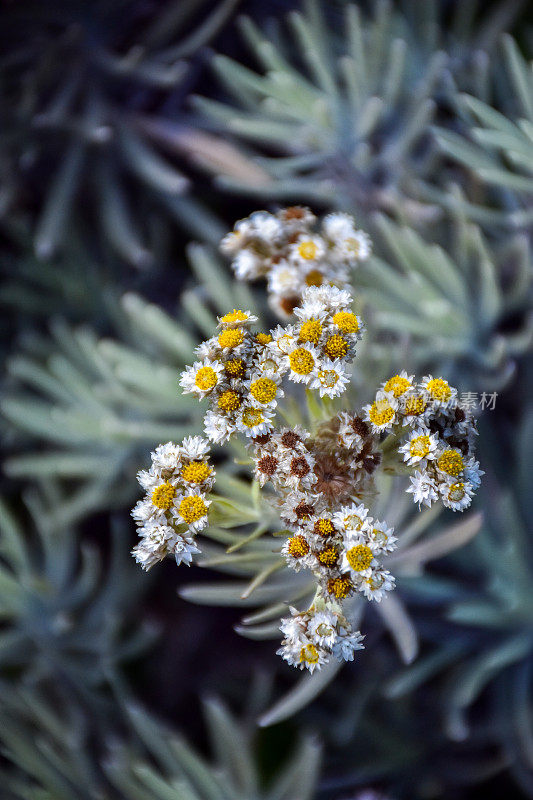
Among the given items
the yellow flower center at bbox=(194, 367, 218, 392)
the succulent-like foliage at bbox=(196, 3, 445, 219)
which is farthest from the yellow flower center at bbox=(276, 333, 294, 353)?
the succulent-like foliage at bbox=(196, 3, 445, 219)

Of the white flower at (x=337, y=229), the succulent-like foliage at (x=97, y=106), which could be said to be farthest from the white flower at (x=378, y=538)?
the succulent-like foliage at (x=97, y=106)

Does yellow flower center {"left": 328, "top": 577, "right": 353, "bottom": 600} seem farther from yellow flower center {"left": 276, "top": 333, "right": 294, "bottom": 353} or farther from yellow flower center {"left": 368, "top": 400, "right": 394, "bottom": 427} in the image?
yellow flower center {"left": 276, "top": 333, "right": 294, "bottom": 353}

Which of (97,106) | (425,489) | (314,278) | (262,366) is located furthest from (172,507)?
(97,106)

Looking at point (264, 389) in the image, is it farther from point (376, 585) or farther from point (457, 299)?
point (457, 299)

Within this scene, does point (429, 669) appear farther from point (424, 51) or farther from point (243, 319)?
point (424, 51)

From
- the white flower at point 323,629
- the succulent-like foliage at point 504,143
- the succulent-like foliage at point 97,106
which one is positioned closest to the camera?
the white flower at point 323,629

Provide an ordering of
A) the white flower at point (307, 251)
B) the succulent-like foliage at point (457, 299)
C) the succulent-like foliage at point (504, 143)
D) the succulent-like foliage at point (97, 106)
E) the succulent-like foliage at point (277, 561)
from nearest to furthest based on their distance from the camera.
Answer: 1. the succulent-like foliage at point (277, 561)
2. the white flower at point (307, 251)
3. the succulent-like foliage at point (504, 143)
4. the succulent-like foliage at point (457, 299)
5. the succulent-like foliage at point (97, 106)

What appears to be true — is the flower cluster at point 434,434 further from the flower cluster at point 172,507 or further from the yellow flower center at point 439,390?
the flower cluster at point 172,507
